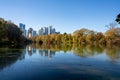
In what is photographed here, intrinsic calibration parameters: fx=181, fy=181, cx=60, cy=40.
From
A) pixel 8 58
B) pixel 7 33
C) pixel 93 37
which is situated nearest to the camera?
pixel 8 58

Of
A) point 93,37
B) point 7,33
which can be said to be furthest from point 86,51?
point 93,37

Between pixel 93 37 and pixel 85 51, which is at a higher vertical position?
pixel 93 37

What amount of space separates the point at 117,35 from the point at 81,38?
69.8ft

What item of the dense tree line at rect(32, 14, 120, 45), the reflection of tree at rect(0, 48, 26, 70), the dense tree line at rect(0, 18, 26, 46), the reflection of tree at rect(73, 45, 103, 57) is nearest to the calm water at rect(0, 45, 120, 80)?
the reflection of tree at rect(0, 48, 26, 70)

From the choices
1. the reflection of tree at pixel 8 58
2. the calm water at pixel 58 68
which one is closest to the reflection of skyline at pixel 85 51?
the reflection of tree at pixel 8 58

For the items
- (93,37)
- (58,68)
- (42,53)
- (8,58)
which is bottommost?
(58,68)

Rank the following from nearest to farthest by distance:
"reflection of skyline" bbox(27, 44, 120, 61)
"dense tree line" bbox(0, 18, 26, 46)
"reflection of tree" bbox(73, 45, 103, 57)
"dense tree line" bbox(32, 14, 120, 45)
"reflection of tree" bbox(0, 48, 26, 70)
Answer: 1. "reflection of tree" bbox(0, 48, 26, 70)
2. "reflection of skyline" bbox(27, 44, 120, 61)
3. "reflection of tree" bbox(73, 45, 103, 57)
4. "dense tree line" bbox(0, 18, 26, 46)
5. "dense tree line" bbox(32, 14, 120, 45)

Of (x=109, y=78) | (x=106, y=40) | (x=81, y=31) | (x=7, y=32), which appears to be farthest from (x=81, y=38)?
(x=109, y=78)

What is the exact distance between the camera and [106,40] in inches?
3807

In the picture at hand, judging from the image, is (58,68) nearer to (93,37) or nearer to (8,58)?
(8,58)

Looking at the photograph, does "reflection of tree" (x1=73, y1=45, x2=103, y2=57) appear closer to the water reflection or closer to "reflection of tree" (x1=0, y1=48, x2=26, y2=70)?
the water reflection

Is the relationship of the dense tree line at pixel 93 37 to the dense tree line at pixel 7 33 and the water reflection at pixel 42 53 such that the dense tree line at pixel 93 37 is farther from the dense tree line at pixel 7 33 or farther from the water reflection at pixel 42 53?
the water reflection at pixel 42 53

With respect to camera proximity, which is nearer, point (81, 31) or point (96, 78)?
point (96, 78)

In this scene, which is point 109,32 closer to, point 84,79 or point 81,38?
point 81,38
